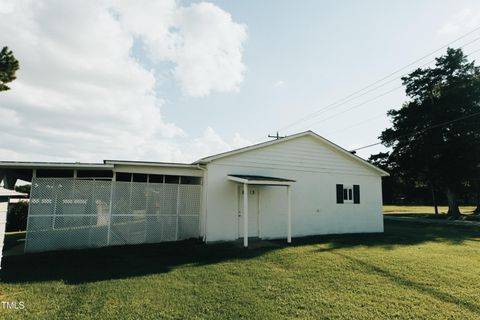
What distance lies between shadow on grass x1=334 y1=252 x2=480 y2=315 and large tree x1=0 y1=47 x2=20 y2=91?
14.4 metres

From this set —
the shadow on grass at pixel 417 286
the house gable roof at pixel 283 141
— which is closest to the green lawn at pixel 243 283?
the shadow on grass at pixel 417 286

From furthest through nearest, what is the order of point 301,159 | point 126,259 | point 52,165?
point 301,159
point 52,165
point 126,259

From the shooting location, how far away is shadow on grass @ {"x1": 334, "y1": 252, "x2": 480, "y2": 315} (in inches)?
215

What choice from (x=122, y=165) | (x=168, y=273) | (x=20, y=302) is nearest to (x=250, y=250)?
(x=168, y=273)

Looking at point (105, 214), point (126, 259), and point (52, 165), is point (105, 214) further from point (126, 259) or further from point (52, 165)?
point (126, 259)

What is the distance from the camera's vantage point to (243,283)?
6512 mm

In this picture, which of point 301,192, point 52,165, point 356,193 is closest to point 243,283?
point 52,165

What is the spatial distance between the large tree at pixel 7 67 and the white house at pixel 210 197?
3566mm

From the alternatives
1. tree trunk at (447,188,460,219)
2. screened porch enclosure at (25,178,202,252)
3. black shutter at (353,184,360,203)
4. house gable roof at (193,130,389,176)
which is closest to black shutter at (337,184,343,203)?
black shutter at (353,184,360,203)

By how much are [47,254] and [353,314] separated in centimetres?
916

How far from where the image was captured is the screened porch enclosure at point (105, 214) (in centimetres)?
980

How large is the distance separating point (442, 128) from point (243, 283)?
27.5m

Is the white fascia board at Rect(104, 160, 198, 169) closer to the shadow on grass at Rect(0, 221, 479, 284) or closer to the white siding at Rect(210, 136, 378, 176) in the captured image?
the white siding at Rect(210, 136, 378, 176)

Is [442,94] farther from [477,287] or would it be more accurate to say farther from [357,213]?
[477,287]
